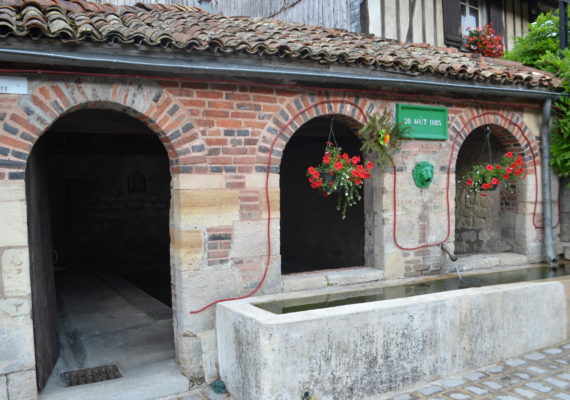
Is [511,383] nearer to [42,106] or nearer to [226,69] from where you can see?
[226,69]

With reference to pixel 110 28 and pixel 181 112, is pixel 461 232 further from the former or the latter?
pixel 110 28

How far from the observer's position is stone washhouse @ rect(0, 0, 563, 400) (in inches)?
149

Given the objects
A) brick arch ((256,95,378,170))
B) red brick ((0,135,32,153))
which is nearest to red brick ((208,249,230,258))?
brick arch ((256,95,378,170))

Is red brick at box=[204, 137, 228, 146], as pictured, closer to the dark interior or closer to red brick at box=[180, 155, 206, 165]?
red brick at box=[180, 155, 206, 165]

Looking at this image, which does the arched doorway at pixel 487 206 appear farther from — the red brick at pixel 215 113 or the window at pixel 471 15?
the red brick at pixel 215 113

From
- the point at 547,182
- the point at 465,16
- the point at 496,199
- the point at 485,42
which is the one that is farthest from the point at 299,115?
the point at 465,16

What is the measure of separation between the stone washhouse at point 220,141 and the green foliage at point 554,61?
23 cm

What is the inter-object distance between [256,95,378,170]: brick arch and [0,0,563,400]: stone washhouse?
0.06 feet

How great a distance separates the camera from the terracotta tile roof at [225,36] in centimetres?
382

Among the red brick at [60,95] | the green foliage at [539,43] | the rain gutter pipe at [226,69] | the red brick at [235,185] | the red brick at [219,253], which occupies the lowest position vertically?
the red brick at [219,253]

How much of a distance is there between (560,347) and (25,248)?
16.7ft

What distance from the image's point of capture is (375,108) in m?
5.36

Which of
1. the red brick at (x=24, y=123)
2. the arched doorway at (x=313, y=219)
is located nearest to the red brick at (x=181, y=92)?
the red brick at (x=24, y=123)

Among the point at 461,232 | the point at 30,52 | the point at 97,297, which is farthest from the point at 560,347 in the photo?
the point at 97,297
